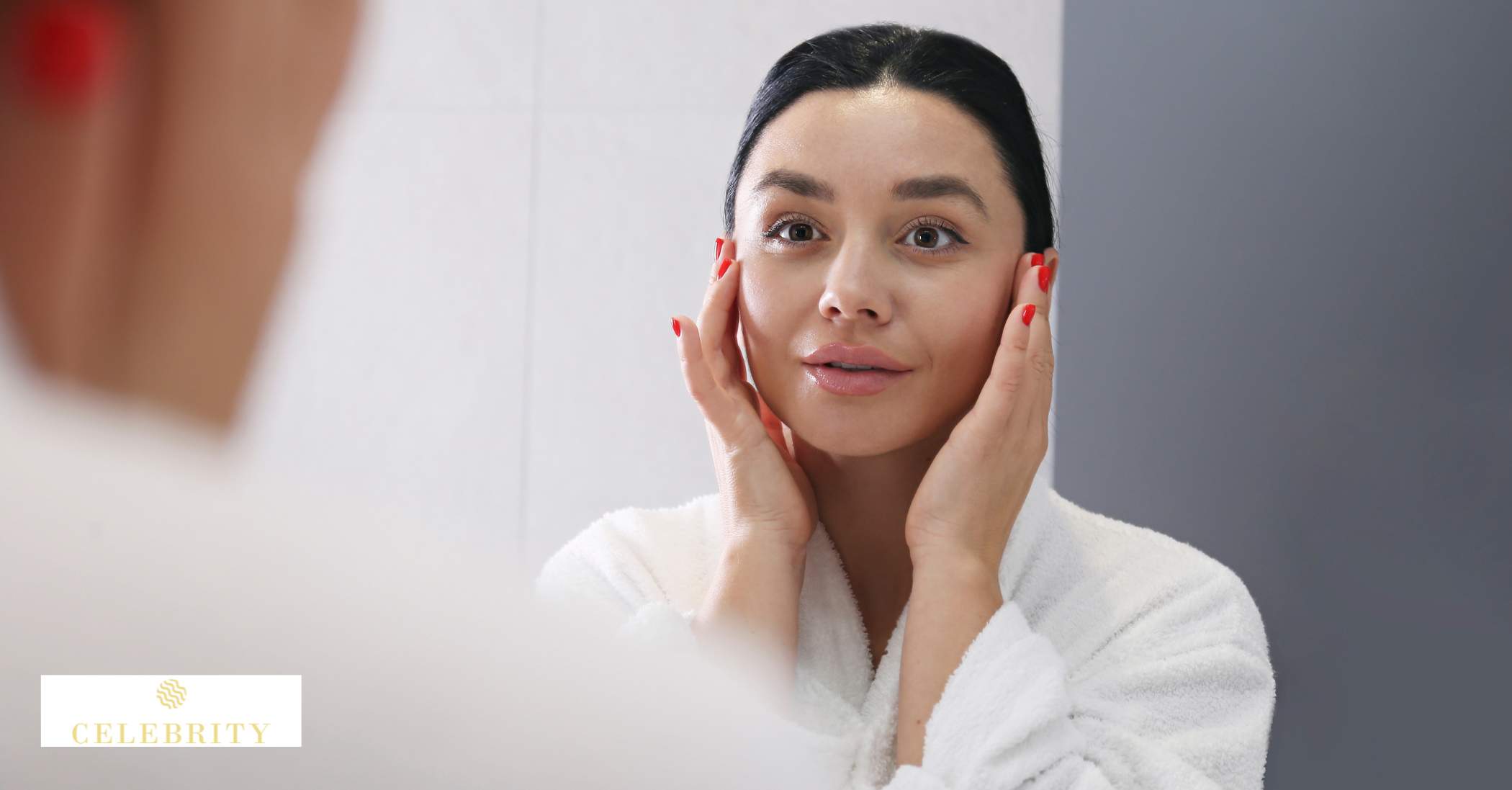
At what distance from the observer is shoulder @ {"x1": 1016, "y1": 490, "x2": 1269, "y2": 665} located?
712 millimetres

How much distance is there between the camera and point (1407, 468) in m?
0.87

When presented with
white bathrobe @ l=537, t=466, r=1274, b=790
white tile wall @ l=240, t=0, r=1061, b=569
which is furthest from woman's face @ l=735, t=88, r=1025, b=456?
white tile wall @ l=240, t=0, r=1061, b=569

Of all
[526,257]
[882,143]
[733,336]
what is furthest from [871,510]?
[526,257]

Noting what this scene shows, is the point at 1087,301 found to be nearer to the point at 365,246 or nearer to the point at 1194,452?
the point at 1194,452

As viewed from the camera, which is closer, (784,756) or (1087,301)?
(784,756)

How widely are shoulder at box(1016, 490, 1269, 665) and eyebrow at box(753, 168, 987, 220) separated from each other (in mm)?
223

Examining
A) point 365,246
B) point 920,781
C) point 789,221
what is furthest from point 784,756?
point 365,246

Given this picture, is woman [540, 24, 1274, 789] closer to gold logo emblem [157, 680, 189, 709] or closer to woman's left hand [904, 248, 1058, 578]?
woman's left hand [904, 248, 1058, 578]

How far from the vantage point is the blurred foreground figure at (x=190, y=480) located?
16 centimetres

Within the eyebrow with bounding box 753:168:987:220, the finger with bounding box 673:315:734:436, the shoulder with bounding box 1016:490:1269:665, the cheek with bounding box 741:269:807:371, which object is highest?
the eyebrow with bounding box 753:168:987:220

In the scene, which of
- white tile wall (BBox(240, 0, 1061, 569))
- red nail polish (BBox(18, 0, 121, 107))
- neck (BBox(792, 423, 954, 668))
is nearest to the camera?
red nail polish (BBox(18, 0, 121, 107))

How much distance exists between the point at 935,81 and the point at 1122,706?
1.35ft

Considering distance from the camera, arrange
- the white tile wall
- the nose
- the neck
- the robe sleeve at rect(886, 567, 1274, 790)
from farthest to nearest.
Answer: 1. the white tile wall
2. the neck
3. the nose
4. the robe sleeve at rect(886, 567, 1274, 790)

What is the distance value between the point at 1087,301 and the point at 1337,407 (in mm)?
259
